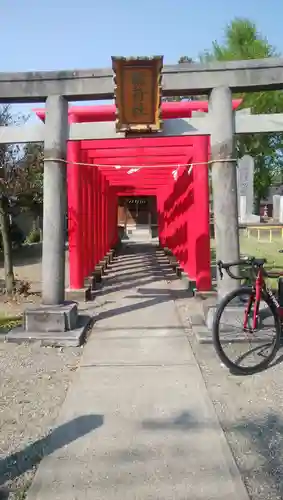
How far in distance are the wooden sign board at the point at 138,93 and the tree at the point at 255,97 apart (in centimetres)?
2565

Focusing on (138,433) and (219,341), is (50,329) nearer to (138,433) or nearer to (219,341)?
(219,341)

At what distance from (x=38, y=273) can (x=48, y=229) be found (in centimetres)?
866

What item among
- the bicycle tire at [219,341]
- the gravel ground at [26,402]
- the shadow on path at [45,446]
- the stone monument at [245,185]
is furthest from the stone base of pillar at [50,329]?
the stone monument at [245,185]

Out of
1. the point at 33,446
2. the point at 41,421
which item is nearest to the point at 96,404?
the point at 41,421

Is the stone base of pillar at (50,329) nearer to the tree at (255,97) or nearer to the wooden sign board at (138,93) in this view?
the wooden sign board at (138,93)

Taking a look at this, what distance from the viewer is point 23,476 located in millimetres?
2635

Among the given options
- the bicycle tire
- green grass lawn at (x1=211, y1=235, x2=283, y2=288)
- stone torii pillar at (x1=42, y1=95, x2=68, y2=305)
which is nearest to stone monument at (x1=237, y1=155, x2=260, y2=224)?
green grass lawn at (x1=211, y1=235, x2=283, y2=288)

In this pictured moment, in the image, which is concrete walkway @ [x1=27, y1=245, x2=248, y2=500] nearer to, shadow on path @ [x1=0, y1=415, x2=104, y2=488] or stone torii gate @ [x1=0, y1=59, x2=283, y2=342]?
shadow on path @ [x1=0, y1=415, x2=104, y2=488]

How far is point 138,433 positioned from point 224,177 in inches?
131

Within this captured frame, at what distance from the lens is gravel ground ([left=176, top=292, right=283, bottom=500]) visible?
2.57 metres

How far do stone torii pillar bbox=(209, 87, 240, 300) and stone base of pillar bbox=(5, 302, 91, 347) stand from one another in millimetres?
1836

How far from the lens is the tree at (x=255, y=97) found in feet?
101

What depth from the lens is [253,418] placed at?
3.31 meters

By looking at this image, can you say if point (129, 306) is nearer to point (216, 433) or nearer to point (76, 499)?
point (216, 433)
